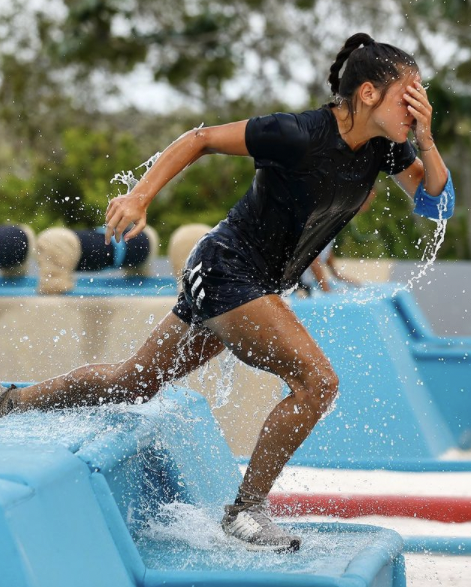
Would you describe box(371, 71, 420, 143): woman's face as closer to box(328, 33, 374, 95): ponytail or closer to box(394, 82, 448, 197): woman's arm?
box(394, 82, 448, 197): woman's arm

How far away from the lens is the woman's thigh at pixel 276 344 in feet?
9.82

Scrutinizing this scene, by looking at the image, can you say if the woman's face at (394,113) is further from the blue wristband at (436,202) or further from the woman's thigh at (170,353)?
the woman's thigh at (170,353)

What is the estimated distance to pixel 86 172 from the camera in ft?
51.1

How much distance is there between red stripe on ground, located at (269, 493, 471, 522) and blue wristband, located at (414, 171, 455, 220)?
4.80ft

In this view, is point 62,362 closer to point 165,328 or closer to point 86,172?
point 165,328

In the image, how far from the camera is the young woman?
2.99 meters

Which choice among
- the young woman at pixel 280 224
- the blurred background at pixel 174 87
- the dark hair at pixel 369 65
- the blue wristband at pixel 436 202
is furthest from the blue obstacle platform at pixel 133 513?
the blurred background at pixel 174 87

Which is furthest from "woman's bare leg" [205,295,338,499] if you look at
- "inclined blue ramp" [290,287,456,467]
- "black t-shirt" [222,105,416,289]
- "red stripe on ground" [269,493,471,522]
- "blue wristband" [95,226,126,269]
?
"blue wristband" [95,226,126,269]

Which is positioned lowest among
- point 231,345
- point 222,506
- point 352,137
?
point 222,506

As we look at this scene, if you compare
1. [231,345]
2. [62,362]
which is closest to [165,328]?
[231,345]

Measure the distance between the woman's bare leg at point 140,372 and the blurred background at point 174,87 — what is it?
352 inches

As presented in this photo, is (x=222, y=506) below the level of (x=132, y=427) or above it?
below

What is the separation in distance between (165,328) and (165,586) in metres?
1.01

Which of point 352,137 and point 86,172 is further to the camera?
point 86,172
